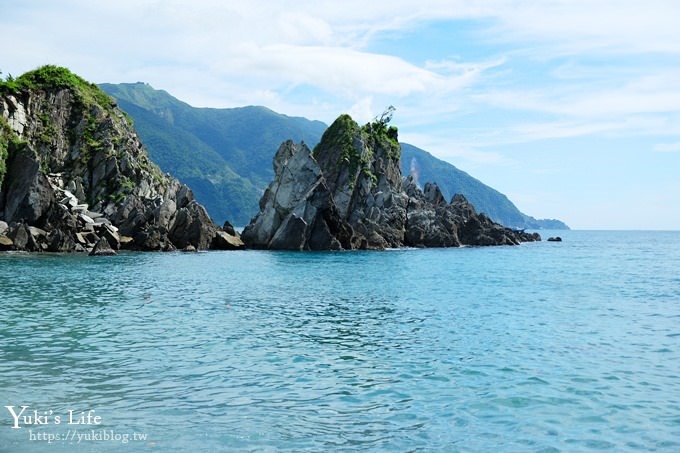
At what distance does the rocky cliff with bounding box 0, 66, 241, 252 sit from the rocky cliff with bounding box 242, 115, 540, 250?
32.4ft

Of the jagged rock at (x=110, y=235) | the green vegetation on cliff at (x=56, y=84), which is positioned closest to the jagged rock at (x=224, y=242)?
the jagged rock at (x=110, y=235)

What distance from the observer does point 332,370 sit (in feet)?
61.6

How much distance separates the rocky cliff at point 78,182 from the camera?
71062 mm

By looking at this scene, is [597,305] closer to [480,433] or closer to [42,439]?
[480,433]

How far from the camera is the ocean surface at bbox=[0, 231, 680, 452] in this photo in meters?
12.9

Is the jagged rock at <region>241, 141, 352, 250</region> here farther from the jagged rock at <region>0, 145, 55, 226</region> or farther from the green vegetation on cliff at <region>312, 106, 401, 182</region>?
the jagged rock at <region>0, 145, 55, 226</region>

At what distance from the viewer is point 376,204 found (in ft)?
366

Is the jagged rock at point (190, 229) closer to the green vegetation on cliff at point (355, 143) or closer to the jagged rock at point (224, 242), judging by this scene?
the jagged rock at point (224, 242)

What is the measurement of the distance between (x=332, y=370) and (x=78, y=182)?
7979cm

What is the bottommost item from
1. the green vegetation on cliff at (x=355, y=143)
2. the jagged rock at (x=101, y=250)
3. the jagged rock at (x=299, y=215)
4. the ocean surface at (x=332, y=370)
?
the ocean surface at (x=332, y=370)

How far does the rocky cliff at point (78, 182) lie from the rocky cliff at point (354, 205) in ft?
32.4

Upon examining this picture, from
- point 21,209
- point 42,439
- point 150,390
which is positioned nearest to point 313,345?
point 150,390

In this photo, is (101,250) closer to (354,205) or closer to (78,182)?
(78,182)

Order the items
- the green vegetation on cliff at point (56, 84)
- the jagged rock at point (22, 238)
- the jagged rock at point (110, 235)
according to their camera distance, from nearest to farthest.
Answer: the jagged rock at point (22, 238) < the jagged rock at point (110, 235) < the green vegetation on cliff at point (56, 84)
